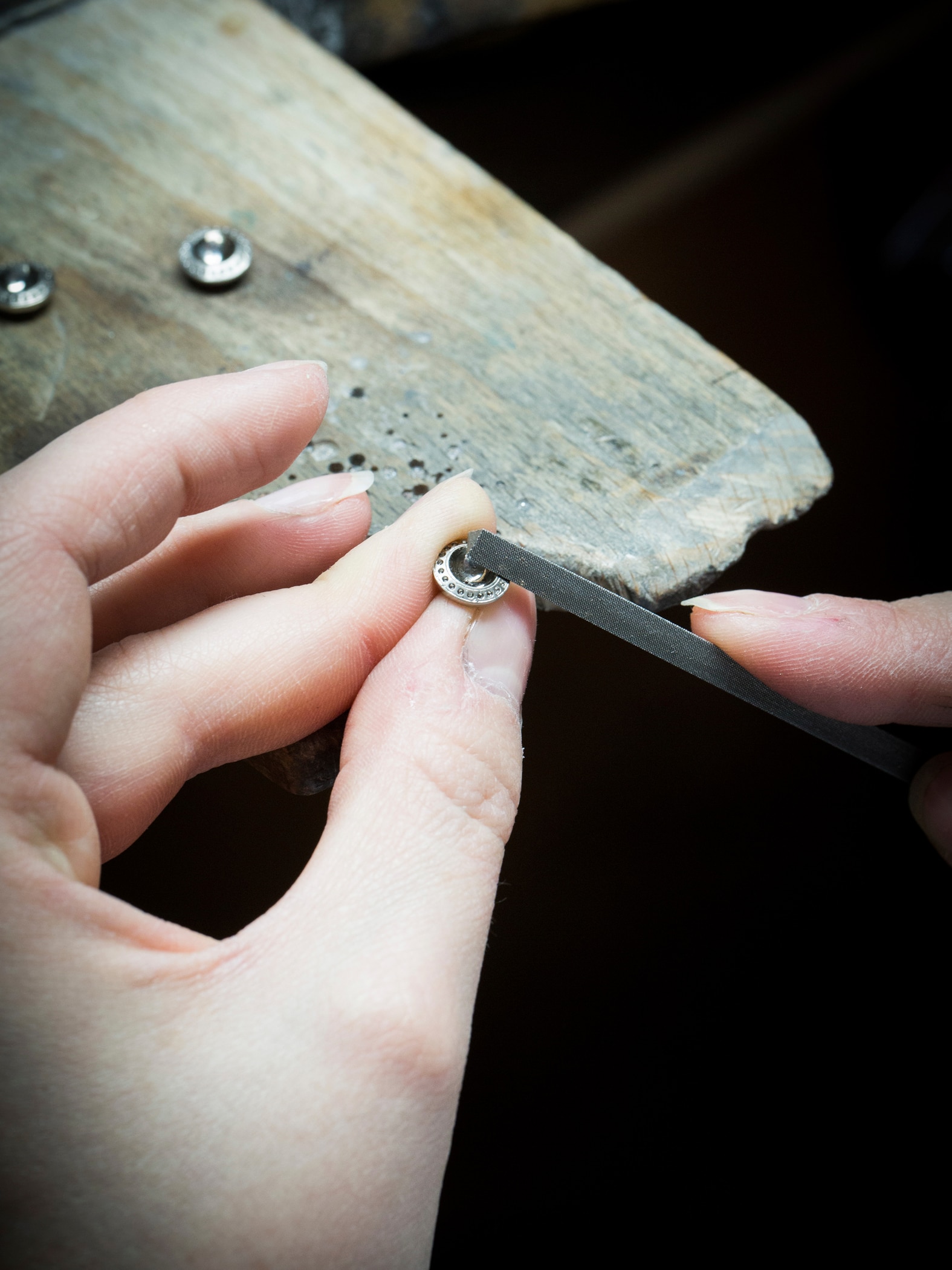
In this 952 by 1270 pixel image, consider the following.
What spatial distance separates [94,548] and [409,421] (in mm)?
368

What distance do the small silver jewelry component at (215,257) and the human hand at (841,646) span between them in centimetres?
56

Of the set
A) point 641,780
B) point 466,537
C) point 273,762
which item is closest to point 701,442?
point 466,537

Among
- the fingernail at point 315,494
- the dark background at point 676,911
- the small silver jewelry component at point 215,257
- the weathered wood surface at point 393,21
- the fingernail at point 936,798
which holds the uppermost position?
the weathered wood surface at point 393,21

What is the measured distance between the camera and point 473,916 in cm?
62

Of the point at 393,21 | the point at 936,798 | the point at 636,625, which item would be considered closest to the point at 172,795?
the point at 636,625

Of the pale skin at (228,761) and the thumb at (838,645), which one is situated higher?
the pale skin at (228,761)

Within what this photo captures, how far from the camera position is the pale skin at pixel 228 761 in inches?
19.4

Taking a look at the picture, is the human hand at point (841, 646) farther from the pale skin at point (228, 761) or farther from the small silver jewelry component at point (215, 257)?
the small silver jewelry component at point (215, 257)

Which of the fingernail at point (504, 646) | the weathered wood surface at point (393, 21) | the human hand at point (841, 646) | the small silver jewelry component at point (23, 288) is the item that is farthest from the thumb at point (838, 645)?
the weathered wood surface at point (393, 21)

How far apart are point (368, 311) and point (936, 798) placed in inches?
28.2

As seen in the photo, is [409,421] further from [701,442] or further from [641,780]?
[641,780]

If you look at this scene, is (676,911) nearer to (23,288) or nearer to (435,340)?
(435,340)

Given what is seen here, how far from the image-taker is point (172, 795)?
0.70 meters

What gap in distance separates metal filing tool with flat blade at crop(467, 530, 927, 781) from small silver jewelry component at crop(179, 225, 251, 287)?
0.43 m
